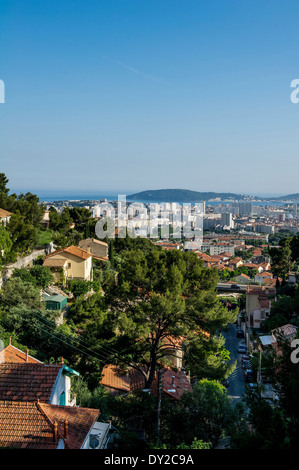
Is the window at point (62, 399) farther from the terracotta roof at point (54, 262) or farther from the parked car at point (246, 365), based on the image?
the terracotta roof at point (54, 262)

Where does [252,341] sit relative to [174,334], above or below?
below

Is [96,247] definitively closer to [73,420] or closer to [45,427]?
[73,420]

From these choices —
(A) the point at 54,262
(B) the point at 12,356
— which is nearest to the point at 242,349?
(A) the point at 54,262

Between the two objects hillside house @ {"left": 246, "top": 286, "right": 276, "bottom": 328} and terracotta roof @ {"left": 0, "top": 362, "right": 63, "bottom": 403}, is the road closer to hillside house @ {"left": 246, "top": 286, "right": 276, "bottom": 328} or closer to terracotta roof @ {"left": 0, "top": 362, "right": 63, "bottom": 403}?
hillside house @ {"left": 246, "top": 286, "right": 276, "bottom": 328}

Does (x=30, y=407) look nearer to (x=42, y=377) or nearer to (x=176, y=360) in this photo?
(x=42, y=377)
